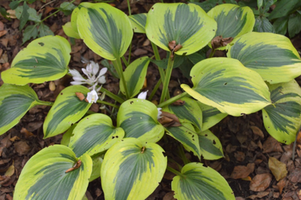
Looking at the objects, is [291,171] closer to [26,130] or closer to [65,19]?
[26,130]

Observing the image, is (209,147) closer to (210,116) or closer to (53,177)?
(210,116)

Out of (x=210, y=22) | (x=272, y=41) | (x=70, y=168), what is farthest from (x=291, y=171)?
(x=70, y=168)

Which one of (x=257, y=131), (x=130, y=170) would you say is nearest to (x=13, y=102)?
(x=130, y=170)

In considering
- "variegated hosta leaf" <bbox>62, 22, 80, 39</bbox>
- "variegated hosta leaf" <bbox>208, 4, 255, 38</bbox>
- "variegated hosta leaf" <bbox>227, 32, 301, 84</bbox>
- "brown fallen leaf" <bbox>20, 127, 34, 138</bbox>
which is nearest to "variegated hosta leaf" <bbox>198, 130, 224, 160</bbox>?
"variegated hosta leaf" <bbox>227, 32, 301, 84</bbox>

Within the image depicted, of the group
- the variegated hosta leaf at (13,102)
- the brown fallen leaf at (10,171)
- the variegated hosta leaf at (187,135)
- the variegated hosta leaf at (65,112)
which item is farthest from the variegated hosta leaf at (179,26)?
the brown fallen leaf at (10,171)

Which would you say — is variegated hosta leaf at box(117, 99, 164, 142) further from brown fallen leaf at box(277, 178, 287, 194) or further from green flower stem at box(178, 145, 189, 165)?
brown fallen leaf at box(277, 178, 287, 194)
